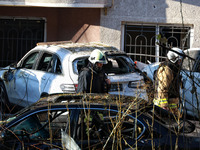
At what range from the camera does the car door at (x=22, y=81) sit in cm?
920

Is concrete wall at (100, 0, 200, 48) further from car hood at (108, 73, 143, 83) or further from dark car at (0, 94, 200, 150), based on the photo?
dark car at (0, 94, 200, 150)

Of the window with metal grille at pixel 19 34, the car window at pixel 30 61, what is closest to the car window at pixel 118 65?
the car window at pixel 30 61

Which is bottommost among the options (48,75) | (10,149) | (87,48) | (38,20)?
(10,149)

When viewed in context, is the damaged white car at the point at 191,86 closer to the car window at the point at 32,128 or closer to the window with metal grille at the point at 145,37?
the car window at the point at 32,128

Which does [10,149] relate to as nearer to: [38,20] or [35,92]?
[35,92]

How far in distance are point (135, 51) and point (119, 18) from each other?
117 cm

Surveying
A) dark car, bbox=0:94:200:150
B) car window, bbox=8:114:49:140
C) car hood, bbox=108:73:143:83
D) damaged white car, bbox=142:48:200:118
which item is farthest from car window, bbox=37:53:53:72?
car window, bbox=8:114:49:140

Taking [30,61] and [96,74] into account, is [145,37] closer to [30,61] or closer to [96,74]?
[30,61]

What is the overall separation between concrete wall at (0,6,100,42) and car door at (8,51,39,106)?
4.57 meters

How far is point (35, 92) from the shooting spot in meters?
8.75

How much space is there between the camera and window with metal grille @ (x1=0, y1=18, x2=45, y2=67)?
1441 cm

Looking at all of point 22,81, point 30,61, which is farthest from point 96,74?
point 30,61

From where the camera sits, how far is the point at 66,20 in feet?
47.1

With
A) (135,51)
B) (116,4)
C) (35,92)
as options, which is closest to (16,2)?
(116,4)
